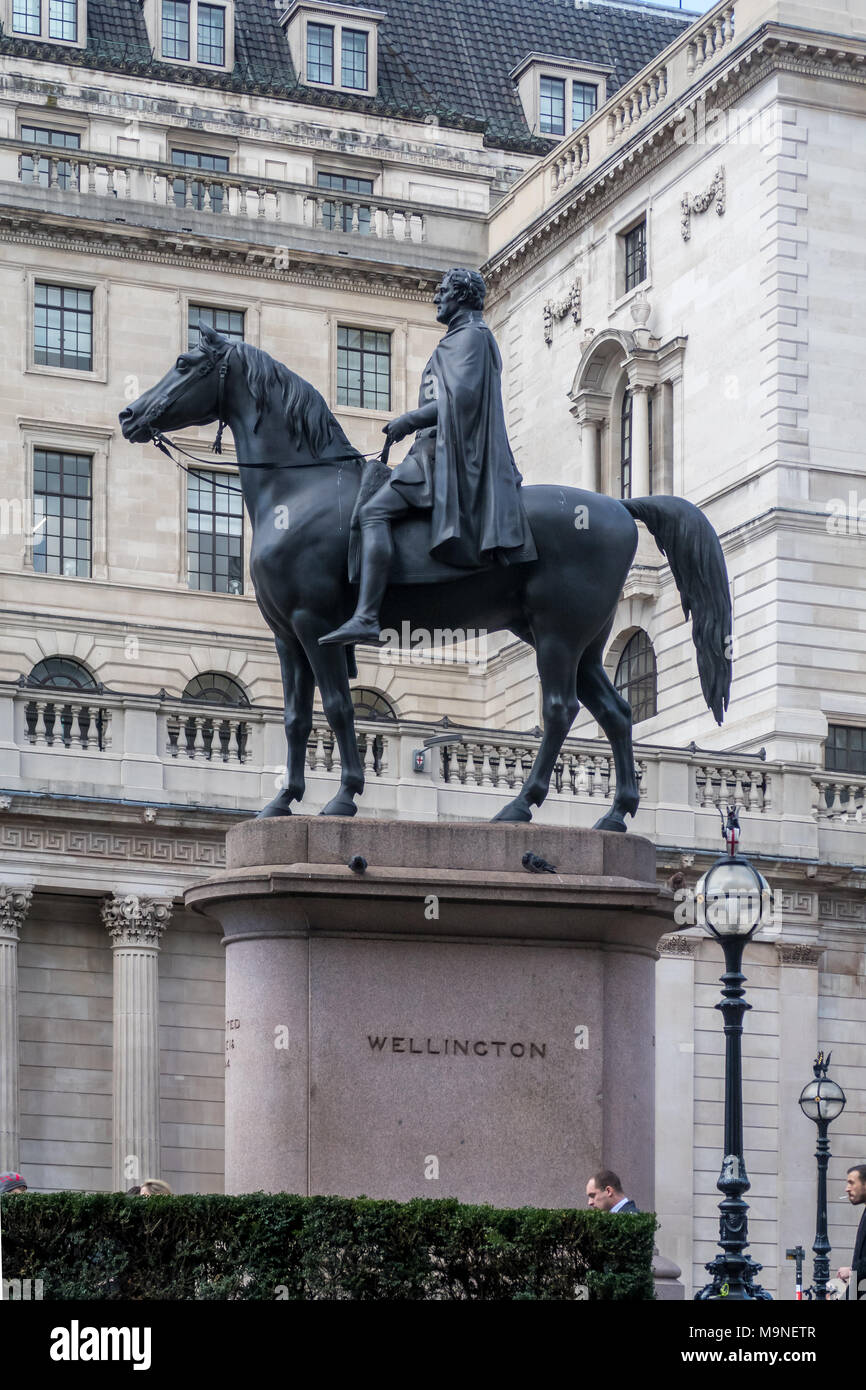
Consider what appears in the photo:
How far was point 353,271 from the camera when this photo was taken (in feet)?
198

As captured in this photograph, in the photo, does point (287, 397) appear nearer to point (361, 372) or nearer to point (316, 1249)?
point (316, 1249)

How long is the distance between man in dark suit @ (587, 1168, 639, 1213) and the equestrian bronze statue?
9.44 feet

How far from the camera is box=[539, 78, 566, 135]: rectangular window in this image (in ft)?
228

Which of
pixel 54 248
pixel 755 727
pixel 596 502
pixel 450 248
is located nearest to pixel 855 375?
pixel 755 727

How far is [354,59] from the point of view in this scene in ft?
221

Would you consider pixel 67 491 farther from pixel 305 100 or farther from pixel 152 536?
pixel 305 100

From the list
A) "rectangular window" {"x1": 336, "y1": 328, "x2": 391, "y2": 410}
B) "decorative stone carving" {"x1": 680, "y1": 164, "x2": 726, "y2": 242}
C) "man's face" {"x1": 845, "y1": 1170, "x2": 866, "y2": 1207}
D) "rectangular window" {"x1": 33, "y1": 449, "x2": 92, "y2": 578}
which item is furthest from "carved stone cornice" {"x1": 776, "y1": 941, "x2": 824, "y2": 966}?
"man's face" {"x1": 845, "y1": 1170, "x2": 866, "y2": 1207}

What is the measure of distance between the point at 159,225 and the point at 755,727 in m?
17.8

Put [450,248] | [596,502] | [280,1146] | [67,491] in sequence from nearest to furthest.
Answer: [280,1146]
[596,502]
[67,491]
[450,248]

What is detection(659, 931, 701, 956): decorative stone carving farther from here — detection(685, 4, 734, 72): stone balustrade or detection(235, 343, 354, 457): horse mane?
detection(235, 343, 354, 457): horse mane

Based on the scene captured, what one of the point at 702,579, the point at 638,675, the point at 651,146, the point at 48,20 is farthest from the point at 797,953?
the point at 48,20

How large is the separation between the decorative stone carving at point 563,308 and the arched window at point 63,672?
12.6 meters

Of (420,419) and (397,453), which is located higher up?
(397,453)

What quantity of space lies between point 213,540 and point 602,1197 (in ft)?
139
